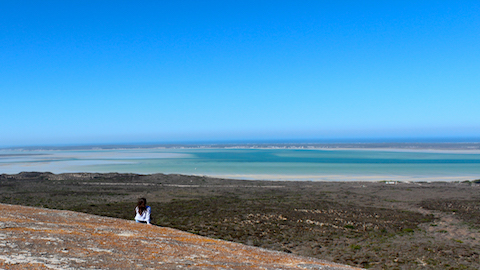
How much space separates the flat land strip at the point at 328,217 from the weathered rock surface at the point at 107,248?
620 centimetres

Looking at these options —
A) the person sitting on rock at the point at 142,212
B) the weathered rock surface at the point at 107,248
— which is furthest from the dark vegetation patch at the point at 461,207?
the person sitting on rock at the point at 142,212

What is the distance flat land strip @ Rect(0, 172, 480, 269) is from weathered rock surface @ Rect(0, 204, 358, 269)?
6202 mm

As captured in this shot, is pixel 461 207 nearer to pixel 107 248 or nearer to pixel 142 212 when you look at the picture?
pixel 142 212

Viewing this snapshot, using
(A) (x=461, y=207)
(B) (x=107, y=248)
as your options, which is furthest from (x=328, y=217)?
(B) (x=107, y=248)

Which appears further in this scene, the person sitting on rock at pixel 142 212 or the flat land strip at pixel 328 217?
the flat land strip at pixel 328 217

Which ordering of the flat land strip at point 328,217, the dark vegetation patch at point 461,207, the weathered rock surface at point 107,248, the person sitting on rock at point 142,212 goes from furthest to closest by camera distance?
1. the dark vegetation patch at point 461,207
2. the flat land strip at point 328,217
3. the person sitting on rock at point 142,212
4. the weathered rock surface at point 107,248

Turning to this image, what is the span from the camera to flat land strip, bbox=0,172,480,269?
12719 mm

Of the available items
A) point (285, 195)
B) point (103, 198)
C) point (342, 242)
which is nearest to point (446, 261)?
point (342, 242)

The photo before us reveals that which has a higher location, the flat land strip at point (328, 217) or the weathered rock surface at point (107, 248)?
the weathered rock surface at point (107, 248)

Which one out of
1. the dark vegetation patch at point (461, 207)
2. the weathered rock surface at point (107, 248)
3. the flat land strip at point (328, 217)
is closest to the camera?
the weathered rock surface at point (107, 248)

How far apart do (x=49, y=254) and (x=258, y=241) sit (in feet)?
32.9

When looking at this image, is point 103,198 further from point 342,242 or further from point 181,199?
point 342,242

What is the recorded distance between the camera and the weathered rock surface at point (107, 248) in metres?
5.14

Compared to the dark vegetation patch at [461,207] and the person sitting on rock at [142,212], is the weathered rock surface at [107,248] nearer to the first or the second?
the person sitting on rock at [142,212]
